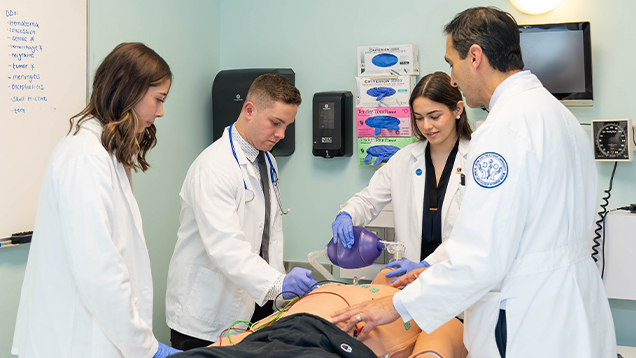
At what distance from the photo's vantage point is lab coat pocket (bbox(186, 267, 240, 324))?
5.45 feet

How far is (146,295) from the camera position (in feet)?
4.38

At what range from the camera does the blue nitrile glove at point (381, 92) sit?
2508 millimetres

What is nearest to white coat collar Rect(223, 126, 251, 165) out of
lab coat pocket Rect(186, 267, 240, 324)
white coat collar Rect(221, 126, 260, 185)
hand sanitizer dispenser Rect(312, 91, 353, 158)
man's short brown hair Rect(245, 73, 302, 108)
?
white coat collar Rect(221, 126, 260, 185)

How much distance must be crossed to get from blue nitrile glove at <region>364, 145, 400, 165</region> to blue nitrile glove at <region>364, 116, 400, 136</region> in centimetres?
8

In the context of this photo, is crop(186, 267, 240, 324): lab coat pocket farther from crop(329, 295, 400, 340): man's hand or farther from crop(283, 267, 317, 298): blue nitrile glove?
crop(329, 295, 400, 340): man's hand

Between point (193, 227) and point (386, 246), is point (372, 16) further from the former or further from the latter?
point (193, 227)

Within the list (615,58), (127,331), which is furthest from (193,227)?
(615,58)

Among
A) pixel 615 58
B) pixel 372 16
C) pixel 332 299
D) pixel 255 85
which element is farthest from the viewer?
pixel 372 16

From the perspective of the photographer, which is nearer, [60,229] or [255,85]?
[60,229]

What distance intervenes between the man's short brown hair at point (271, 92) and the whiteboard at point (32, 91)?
2.28 ft

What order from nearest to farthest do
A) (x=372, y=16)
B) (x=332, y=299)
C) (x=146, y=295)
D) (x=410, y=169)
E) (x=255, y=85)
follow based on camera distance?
1. (x=146, y=295)
2. (x=332, y=299)
3. (x=255, y=85)
4. (x=410, y=169)
5. (x=372, y=16)

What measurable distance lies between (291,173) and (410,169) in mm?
897

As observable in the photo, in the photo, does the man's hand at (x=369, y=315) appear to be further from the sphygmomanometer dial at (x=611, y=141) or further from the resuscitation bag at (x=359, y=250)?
the sphygmomanometer dial at (x=611, y=141)

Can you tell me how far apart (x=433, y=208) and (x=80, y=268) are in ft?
4.23
